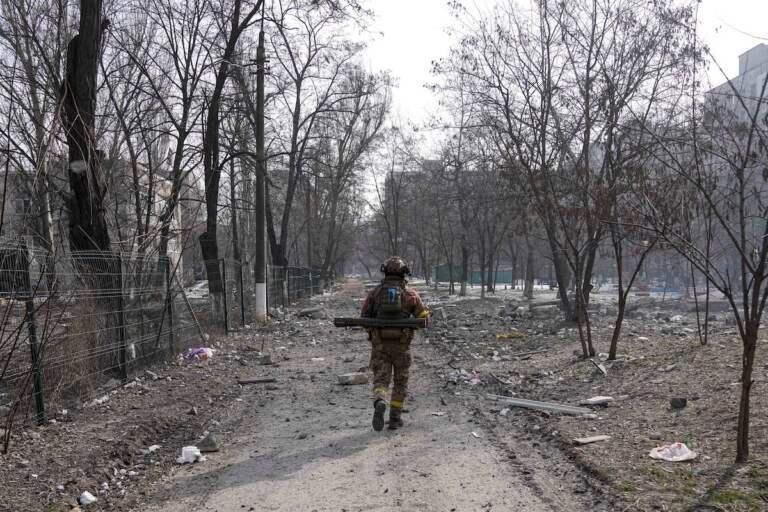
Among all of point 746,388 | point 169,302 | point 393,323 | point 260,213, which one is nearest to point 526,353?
point 393,323

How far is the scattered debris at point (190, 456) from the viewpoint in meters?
5.55

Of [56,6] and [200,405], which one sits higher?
[56,6]

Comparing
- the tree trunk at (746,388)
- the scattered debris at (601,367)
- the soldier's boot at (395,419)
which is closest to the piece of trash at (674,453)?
the tree trunk at (746,388)

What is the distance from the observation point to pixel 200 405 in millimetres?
7832

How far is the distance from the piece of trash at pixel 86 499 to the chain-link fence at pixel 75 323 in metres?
1.21

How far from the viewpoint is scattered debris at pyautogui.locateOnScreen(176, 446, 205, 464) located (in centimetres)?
555

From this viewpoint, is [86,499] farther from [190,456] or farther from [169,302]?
[169,302]

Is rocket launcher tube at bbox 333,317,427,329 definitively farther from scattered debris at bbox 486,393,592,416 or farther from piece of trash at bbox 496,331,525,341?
piece of trash at bbox 496,331,525,341

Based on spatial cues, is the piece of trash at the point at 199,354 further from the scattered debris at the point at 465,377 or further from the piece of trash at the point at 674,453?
the piece of trash at the point at 674,453

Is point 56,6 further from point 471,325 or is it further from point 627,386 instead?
point 627,386

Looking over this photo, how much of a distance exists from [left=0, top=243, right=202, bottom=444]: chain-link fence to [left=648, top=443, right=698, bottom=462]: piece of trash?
A: 5.36 metres

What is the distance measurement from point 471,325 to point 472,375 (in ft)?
26.4

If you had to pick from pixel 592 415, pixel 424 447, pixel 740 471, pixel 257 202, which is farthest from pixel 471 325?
pixel 740 471

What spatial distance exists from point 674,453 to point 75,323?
20.4ft
